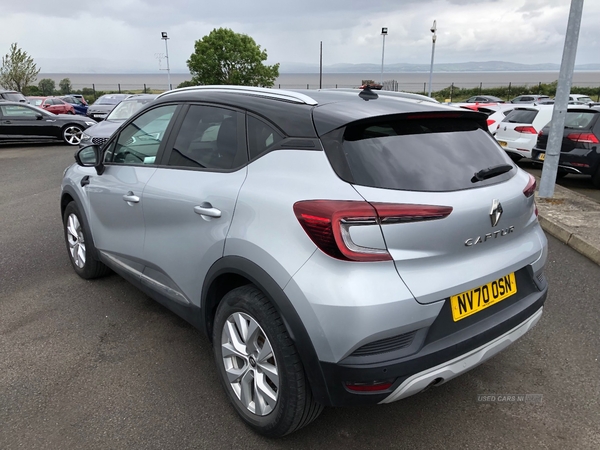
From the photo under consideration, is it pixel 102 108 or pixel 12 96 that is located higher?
pixel 12 96

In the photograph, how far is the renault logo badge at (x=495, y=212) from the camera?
7.43 feet

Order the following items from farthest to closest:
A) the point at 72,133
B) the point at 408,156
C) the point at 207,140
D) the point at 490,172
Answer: the point at 72,133
the point at 207,140
the point at 490,172
the point at 408,156

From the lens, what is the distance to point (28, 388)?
9.45 feet

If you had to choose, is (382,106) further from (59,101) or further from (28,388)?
(59,101)

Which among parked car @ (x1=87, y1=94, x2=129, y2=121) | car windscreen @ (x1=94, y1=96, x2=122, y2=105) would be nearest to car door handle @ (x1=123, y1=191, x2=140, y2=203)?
parked car @ (x1=87, y1=94, x2=129, y2=121)

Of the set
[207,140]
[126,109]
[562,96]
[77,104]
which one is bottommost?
[77,104]

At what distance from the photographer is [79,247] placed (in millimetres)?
4379

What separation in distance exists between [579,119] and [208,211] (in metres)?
8.48

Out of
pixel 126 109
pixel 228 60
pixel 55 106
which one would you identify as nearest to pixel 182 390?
pixel 126 109

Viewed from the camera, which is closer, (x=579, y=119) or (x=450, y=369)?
(x=450, y=369)

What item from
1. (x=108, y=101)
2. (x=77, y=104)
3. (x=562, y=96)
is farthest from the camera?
(x=77, y=104)

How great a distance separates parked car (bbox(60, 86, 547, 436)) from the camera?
1.98 m

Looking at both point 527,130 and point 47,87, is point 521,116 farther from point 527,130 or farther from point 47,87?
point 47,87

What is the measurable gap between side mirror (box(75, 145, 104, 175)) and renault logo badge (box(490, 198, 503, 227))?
2861mm
